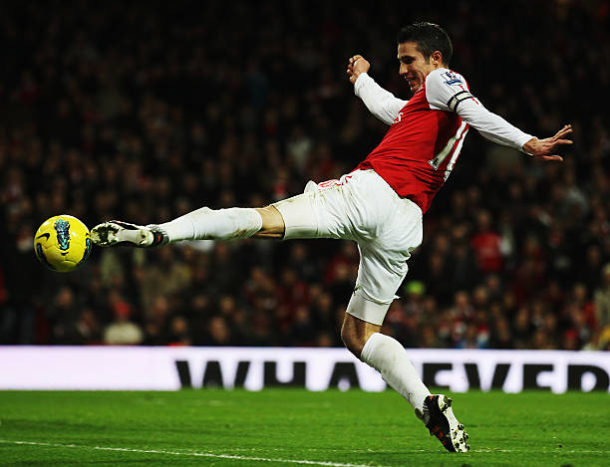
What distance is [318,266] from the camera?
15688mm

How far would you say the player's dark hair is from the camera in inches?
251

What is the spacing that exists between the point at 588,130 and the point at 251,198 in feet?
18.5

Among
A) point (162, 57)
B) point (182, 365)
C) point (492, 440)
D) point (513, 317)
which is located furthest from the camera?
point (162, 57)

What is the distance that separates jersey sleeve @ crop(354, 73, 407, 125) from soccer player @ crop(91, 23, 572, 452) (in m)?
0.42

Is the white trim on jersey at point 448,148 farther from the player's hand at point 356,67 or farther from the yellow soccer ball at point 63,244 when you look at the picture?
the yellow soccer ball at point 63,244

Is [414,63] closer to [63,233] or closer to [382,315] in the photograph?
[382,315]

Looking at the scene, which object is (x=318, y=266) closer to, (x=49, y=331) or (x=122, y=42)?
(x=49, y=331)

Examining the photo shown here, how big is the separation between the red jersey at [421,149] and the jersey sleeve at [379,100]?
59cm

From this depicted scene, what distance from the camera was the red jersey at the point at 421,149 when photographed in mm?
6250

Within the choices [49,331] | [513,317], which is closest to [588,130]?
[513,317]

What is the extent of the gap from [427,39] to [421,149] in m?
0.65

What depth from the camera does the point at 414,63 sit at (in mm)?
6395

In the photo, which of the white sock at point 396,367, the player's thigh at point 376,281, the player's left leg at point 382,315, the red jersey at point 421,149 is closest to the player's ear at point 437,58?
the red jersey at point 421,149

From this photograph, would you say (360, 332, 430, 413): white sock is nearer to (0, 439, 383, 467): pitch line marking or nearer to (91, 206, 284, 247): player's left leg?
(0, 439, 383, 467): pitch line marking
